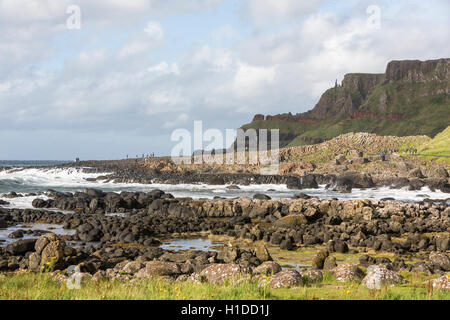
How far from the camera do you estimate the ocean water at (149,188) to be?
5881 centimetres

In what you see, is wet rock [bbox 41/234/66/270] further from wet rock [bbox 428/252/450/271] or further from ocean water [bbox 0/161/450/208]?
ocean water [bbox 0/161/450/208]

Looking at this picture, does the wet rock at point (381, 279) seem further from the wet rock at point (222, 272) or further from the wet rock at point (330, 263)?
the wet rock at point (330, 263)

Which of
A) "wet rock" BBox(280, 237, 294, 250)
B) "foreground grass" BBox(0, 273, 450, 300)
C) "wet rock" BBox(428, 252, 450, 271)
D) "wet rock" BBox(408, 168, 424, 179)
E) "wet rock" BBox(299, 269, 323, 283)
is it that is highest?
"wet rock" BBox(408, 168, 424, 179)

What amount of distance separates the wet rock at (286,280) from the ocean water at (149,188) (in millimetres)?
40478

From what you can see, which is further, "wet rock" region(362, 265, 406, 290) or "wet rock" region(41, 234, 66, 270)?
"wet rock" region(41, 234, 66, 270)

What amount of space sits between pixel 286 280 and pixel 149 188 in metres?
63.7

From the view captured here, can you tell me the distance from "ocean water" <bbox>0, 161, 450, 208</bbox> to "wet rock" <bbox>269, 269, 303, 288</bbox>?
40478 mm

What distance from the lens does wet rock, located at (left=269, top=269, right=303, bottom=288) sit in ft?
40.8

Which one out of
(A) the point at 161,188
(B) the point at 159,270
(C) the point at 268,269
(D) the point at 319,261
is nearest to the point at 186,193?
(A) the point at 161,188

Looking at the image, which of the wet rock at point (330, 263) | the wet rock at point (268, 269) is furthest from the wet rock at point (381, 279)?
the wet rock at point (330, 263)

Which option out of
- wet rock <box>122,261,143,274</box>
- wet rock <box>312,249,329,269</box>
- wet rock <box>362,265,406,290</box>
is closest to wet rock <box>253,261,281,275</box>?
wet rock <box>312,249,329,269</box>

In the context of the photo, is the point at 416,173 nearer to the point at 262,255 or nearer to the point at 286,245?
the point at 286,245

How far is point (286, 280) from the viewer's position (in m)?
12.7
